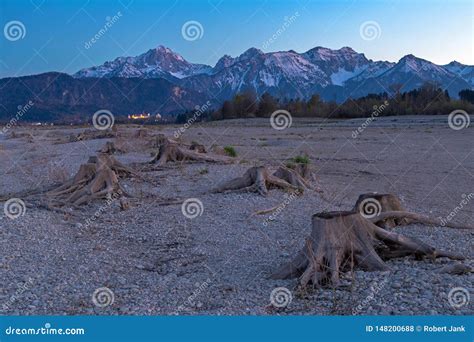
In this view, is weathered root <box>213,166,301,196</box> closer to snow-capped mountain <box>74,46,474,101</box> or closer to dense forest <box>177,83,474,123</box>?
dense forest <box>177,83,474,123</box>

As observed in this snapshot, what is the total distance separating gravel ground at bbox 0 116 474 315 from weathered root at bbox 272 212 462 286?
161 millimetres

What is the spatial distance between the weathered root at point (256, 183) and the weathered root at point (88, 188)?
202 centimetres

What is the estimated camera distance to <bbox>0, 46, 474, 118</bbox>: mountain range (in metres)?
88.9

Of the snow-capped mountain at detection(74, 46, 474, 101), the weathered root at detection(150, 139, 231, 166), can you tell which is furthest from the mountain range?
the weathered root at detection(150, 139, 231, 166)

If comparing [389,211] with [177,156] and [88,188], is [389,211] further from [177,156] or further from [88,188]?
[177,156]

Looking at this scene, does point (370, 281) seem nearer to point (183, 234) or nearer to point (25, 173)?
point (183, 234)

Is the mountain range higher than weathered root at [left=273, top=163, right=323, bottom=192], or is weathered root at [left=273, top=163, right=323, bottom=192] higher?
the mountain range

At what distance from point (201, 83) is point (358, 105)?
3147 inches

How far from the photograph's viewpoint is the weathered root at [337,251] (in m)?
6.59

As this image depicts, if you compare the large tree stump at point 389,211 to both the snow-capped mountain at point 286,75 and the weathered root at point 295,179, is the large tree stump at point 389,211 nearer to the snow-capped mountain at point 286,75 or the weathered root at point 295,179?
the weathered root at point 295,179

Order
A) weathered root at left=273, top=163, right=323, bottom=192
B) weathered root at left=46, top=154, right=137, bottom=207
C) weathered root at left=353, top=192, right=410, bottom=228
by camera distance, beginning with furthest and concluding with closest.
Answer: weathered root at left=273, top=163, right=323, bottom=192, weathered root at left=46, top=154, right=137, bottom=207, weathered root at left=353, top=192, right=410, bottom=228

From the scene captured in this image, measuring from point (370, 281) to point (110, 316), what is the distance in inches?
105

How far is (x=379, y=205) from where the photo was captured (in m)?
9.62

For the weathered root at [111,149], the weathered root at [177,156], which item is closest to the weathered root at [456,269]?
the weathered root at [177,156]
